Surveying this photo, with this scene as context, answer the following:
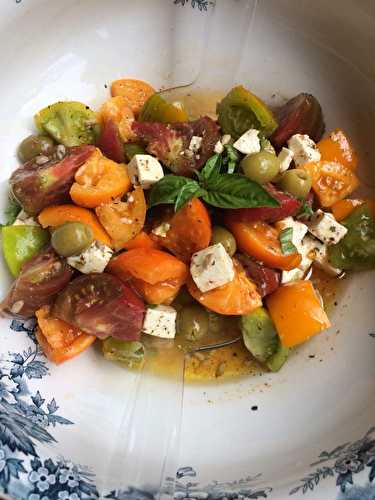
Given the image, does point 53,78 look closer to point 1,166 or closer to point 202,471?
point 1,166

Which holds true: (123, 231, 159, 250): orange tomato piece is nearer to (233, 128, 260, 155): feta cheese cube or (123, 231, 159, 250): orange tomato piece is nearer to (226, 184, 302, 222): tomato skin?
(226, 184, 302, 222): tomato skin

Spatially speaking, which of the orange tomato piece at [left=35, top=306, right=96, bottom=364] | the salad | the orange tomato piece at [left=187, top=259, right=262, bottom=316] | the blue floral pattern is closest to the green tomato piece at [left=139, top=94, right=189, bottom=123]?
the salad

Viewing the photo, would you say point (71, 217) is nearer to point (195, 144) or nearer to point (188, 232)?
point (188, 232)

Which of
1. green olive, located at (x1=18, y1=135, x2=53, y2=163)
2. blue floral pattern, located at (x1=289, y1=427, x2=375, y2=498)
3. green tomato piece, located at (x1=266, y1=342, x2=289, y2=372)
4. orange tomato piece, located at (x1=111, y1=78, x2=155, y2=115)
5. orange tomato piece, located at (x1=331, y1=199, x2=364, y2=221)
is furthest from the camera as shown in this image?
orange tomato piece, located at (x1=111, y1=78, x2=155, y2=115)

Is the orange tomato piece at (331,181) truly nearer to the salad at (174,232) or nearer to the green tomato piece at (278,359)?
the salad at (174,232)

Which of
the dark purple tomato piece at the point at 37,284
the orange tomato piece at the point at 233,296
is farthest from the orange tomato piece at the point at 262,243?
the dark purple tomato piece at the point at 37,284

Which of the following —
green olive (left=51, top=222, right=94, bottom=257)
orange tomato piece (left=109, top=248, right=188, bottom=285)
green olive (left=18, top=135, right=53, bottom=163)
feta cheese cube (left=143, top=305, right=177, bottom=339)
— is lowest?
feta cheese cube (left=143, top=305, right=177, bottom=339)

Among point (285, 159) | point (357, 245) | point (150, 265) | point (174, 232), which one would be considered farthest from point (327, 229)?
point (150, 265)

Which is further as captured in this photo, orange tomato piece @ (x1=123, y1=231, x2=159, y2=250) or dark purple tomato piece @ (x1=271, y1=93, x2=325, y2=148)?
dark purple tomato piece @ (x1=271, y1=93, x2=325, y2=148)
